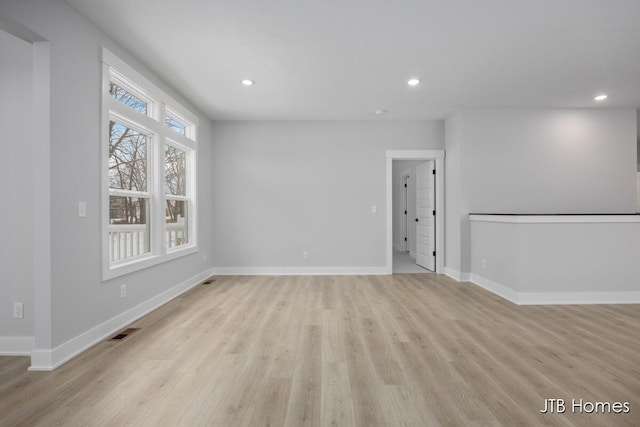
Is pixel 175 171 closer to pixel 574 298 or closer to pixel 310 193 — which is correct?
pixel 310 193

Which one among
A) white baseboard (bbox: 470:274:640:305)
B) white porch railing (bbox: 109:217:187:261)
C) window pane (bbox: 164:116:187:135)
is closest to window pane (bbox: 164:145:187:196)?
window pane (bbox: 164:116:187:135)

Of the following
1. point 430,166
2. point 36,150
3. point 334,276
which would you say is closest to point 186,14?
point 36,150

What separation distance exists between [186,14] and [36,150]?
5.07ft

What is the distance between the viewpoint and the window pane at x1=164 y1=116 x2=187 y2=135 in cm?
424

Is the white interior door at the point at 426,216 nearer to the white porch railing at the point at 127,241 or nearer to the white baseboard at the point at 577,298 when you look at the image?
the white baseboard at the point at 577,298

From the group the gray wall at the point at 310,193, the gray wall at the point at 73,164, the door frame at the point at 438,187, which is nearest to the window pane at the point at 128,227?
the gray wall at the point at 73,164

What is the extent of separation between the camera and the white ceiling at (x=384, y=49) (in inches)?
97.8

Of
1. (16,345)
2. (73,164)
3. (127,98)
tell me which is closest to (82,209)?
(73,164)

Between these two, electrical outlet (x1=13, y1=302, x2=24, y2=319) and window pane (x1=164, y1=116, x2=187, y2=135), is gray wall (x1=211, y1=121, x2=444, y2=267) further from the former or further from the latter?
electrical outlet (x1=13, y1=302, x2=24, y2=319)

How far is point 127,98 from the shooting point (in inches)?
131

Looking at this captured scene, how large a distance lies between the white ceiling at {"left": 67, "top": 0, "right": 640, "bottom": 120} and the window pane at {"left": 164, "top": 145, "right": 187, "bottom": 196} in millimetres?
859

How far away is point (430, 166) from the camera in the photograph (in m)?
5.80

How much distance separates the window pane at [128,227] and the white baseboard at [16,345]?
2.97 ft

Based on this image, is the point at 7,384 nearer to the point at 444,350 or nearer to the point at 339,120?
the point at 444,350
